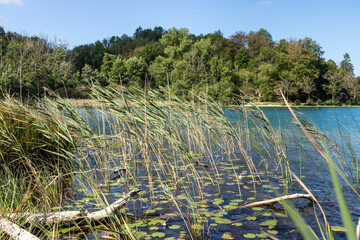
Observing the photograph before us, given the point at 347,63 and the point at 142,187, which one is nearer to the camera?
the point at 142,187

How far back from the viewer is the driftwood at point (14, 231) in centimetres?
274

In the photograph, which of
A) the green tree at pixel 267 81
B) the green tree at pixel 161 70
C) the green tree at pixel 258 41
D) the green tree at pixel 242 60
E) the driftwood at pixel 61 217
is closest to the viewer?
the driftwood at pixel 61 217

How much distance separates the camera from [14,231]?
9.12ft

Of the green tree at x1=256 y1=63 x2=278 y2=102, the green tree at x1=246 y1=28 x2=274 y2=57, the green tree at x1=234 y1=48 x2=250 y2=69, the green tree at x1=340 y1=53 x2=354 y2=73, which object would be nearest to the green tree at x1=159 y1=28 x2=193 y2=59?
the green tree at x1=234 y1=48 x2=250 y2=69

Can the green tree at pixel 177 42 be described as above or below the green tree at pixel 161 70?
above

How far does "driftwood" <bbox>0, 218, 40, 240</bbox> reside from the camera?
2738mm

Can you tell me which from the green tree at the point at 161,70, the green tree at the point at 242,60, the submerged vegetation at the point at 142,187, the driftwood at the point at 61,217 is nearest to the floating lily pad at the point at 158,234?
the submerged vegetation at the point at 142,187

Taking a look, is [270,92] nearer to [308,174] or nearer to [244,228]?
[308,174]

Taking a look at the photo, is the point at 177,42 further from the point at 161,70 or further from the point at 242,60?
the point at 242,60

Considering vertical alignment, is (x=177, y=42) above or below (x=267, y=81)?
above

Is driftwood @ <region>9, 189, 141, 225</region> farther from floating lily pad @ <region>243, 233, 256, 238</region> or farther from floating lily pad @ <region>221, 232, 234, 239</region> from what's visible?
floating lily pad @ <region>243, 233, 256, 238</region>

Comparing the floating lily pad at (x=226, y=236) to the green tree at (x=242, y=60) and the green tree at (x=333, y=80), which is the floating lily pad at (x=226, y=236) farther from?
→ the green tree at (x=242, y=60)

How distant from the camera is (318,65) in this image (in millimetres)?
53688

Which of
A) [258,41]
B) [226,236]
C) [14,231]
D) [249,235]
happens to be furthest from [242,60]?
[14,231]
